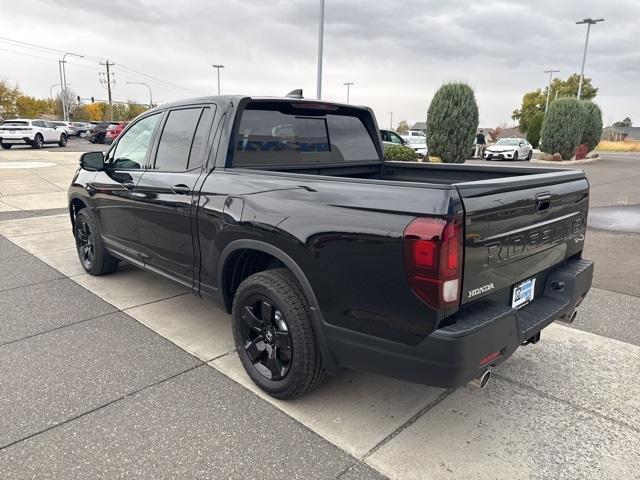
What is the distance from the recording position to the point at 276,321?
9.39 ft

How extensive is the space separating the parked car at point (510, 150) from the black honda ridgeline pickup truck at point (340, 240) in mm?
26739

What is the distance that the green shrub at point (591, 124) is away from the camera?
2420 cm

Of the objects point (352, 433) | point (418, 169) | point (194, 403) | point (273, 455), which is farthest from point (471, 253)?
point (418, 169)

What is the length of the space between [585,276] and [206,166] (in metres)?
2.62

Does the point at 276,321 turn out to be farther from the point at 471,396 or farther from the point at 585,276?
the point at 585,276

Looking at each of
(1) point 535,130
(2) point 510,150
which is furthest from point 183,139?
(1) point 535,130

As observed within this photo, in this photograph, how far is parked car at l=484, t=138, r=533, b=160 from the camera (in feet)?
93.3

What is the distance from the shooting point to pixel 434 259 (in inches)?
81.0

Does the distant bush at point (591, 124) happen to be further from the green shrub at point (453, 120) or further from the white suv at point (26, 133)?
the white suv at point (26, 133)

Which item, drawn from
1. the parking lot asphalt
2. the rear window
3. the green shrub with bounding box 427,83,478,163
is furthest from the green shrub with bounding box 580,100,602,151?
the rear window

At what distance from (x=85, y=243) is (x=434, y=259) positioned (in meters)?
4.56

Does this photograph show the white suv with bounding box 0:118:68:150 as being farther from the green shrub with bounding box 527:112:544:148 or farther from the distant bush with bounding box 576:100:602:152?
the green shrub with bounding box 527:112:544:148

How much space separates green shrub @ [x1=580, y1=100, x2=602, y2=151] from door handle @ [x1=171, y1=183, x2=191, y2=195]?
2562 cm

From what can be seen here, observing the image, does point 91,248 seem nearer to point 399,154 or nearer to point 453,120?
point 399,154
